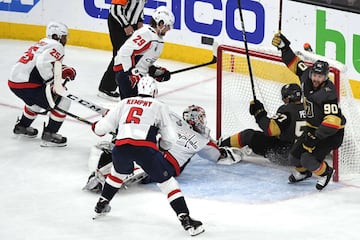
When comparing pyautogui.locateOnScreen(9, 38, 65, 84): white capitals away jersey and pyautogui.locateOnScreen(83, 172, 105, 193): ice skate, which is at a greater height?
pyautogui.locateOnScreen(9, 38, 65, 84): white capitals away jersey

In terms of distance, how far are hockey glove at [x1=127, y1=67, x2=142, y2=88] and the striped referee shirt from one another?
3.93 ft

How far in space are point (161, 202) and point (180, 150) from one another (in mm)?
380

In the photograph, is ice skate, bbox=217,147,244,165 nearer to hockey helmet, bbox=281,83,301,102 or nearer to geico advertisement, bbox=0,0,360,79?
hockey helmet, bbox=281,83,301,102

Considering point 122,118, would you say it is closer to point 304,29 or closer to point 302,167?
point 302,167

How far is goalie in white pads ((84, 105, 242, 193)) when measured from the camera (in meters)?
6.07

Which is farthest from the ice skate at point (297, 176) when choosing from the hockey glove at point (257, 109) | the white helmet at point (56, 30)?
the white helmet at point (56, 30)

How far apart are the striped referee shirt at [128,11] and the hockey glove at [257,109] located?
176 centimetres

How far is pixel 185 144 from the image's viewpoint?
20.4ft

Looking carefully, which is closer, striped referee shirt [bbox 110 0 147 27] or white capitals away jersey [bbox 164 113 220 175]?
white capitals away jersey [bbox 164 113 220 175]

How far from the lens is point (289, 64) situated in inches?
253

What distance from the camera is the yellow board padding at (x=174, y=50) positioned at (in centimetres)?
695

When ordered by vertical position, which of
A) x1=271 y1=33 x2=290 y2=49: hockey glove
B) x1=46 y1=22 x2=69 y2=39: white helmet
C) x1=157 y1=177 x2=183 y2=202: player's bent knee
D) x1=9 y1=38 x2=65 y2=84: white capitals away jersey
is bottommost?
x1=157 y1=177 x2=183 y2=202: player's bent knee

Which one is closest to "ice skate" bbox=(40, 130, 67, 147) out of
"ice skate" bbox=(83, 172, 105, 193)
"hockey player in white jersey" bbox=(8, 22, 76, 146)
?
"hockey player in white jersey" bbox=(8, 22, 76, 146)

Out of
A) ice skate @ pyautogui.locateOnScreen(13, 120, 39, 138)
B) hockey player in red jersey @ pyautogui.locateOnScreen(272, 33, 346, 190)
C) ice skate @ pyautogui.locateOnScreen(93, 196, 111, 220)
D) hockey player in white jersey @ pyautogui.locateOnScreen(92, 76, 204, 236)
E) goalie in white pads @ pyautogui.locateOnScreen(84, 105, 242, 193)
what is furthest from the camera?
ice skate @ pyautogui.locateOnScreen(13, 120, 39, 138)
